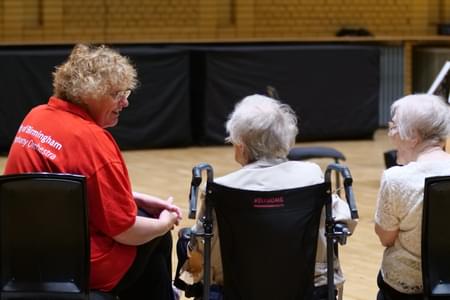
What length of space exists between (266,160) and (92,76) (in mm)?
668

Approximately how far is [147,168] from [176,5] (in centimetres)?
352

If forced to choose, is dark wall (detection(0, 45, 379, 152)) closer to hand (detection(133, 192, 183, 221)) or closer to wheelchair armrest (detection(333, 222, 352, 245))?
hand (detection(133, 192, 183, 221))

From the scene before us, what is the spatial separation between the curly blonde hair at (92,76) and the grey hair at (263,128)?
1.40 ft

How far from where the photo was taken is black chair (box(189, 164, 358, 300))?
3.22m

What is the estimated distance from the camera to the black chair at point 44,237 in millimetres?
3193

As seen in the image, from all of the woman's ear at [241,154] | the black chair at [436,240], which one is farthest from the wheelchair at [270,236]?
the black chair at [436,240]

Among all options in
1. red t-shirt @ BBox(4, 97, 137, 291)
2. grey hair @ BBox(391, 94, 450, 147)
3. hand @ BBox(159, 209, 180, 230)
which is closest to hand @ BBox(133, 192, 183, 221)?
hand @ BBox(159, 209, 180, 230)

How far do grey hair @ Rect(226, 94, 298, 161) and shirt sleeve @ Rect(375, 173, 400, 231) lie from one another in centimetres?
37

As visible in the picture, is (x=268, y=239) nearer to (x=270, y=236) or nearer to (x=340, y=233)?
(x=270, y=236)

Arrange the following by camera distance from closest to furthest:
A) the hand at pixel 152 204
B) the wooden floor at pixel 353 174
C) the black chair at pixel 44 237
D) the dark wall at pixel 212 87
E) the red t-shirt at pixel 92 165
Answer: the black chair at pixel 44 237
the red t-shirt at pixel 92 165
the hand at pixel 152 204
the wooden floor at pixel 353 174
the dark wall at pixel 212 87

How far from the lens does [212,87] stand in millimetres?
11336

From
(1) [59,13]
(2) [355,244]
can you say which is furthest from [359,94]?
(2) [355,244]

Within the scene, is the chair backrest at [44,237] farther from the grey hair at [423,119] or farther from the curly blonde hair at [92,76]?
the grey hair at [423,119]

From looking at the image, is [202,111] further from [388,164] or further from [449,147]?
[449,147]
